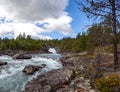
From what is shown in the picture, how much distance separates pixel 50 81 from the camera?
20375mm

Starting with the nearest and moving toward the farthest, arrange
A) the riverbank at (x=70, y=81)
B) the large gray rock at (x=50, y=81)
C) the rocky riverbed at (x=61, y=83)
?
the riverbank at (x=70, y=81)
the rocky riverbed at (x=61, y=83)
the large gray rock at (x=50, y=81)

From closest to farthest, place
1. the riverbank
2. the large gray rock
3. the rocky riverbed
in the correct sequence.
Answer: the riverbank
the rocky riverbed
the large gray rock

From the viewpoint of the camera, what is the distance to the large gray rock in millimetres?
19422

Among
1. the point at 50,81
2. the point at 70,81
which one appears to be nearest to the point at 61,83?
the point at 70,81

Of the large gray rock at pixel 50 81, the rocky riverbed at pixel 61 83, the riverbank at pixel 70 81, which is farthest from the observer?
the large gray rock at pixel 50 81

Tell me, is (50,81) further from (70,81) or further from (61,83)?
(70,81)

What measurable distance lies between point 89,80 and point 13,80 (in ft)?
37.5

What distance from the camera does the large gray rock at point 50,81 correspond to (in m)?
19.4

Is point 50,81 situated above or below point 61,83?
above

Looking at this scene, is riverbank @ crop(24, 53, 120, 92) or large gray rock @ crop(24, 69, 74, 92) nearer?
riverbank @ crop(24, 53, 120, 92)

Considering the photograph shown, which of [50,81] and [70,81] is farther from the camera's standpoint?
[50,81]

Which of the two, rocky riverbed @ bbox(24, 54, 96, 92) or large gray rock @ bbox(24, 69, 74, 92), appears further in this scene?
large gray rock @ bbox(24, 69, 74, 92)

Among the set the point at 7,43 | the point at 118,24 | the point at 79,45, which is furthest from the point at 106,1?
the point at 7,43

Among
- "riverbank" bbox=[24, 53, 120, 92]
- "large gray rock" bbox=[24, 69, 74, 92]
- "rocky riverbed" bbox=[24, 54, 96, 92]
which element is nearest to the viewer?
"riverbank" bbox=[24, 53, 120, 92]
